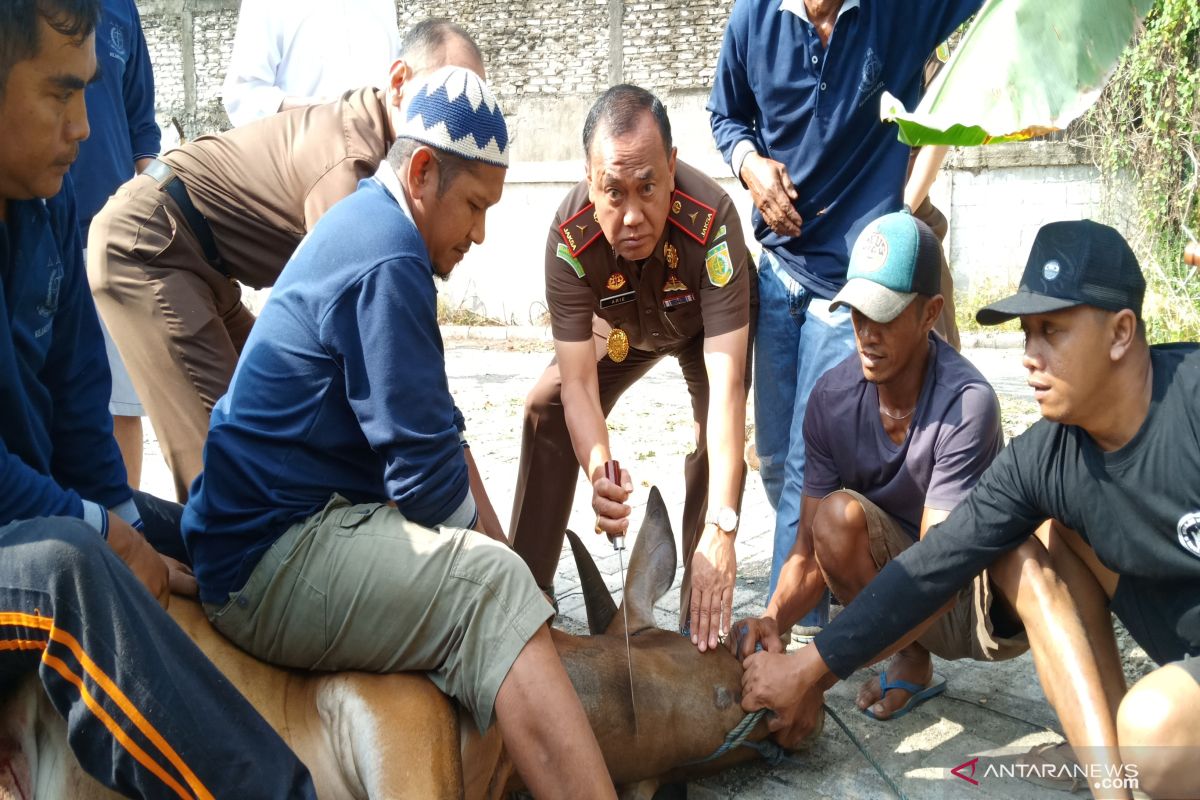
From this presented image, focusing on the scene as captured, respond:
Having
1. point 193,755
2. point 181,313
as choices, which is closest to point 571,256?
point 181,313

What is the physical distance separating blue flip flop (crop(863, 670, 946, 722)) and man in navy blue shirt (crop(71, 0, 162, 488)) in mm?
3130

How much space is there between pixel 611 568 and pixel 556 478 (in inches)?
25.5

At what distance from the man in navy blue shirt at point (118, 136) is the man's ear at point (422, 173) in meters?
2.11

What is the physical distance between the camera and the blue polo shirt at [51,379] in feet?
9.16

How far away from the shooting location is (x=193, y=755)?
94.4 inches

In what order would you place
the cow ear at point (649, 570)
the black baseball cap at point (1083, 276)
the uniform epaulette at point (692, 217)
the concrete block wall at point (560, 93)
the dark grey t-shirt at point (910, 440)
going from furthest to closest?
1. the concrete block wall at point (560, 93)
2. the uniform epaulette at point (692, 217)
3. the cow ear at point (649, 570)
4. the dark grey t-shirt at point (910, 440)
5. the black baseball cap at point (1083, 276)

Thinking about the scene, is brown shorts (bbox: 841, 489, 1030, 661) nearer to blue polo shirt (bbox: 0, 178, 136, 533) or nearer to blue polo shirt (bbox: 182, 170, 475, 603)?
blue polo shirt (bbox: 182, 170, 475, 603)

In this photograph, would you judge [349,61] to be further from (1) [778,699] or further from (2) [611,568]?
(1) [778,699]

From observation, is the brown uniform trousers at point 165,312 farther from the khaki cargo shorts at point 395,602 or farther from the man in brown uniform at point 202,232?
the khaki cargo shorts at point 395,602

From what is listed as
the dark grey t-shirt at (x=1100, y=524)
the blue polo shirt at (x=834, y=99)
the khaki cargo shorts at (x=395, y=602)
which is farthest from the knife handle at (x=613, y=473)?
the blue polo shirt at (x=834, y=99)

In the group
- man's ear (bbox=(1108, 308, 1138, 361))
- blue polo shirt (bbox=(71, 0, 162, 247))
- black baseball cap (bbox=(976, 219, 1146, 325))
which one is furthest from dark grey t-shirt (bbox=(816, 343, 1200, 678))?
blue polo shirt (bbox=(71, 0, 162, 247))

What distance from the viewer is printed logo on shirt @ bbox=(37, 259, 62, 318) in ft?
9.91

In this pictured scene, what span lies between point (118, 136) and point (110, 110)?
11cm

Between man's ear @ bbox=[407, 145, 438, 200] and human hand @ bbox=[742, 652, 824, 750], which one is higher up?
man's ear @ bbox=[407, 145, 438, 200]
